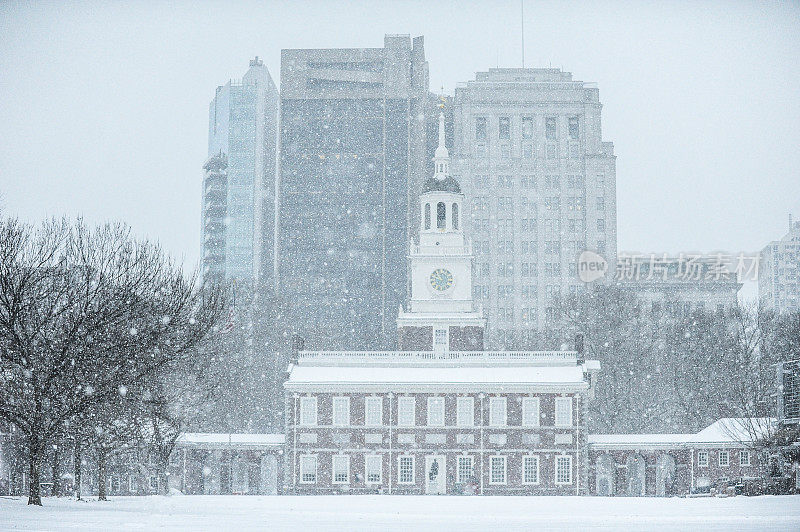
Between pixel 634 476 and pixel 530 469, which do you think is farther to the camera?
pixel 634 476

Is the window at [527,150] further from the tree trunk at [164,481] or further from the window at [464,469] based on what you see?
the tree trunk at [164,481]

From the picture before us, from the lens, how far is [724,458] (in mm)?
67438

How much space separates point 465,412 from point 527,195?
313 ft

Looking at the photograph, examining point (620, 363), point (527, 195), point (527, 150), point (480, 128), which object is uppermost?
point (480, 128)

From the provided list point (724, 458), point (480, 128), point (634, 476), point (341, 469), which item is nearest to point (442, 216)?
point (341, 469)

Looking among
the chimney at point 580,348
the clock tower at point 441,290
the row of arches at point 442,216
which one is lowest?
the chimney at point 580,348

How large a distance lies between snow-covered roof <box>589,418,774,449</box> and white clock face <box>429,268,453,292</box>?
1149cm

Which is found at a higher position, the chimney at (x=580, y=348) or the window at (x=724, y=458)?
the chimney at (x=580, y=348)

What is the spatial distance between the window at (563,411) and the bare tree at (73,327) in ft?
84.7

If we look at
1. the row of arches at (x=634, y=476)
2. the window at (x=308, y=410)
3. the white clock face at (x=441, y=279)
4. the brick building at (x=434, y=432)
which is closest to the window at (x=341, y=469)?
the brick building at (x=434, y=432)

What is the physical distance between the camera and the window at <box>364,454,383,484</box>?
68.1 m

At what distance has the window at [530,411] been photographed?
67.9m

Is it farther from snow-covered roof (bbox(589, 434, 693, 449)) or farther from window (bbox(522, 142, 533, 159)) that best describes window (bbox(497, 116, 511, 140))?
snow-covered roof (bbox(589, 434, 693, 449))

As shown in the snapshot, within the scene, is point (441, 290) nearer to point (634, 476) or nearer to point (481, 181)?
point (634, 476)
